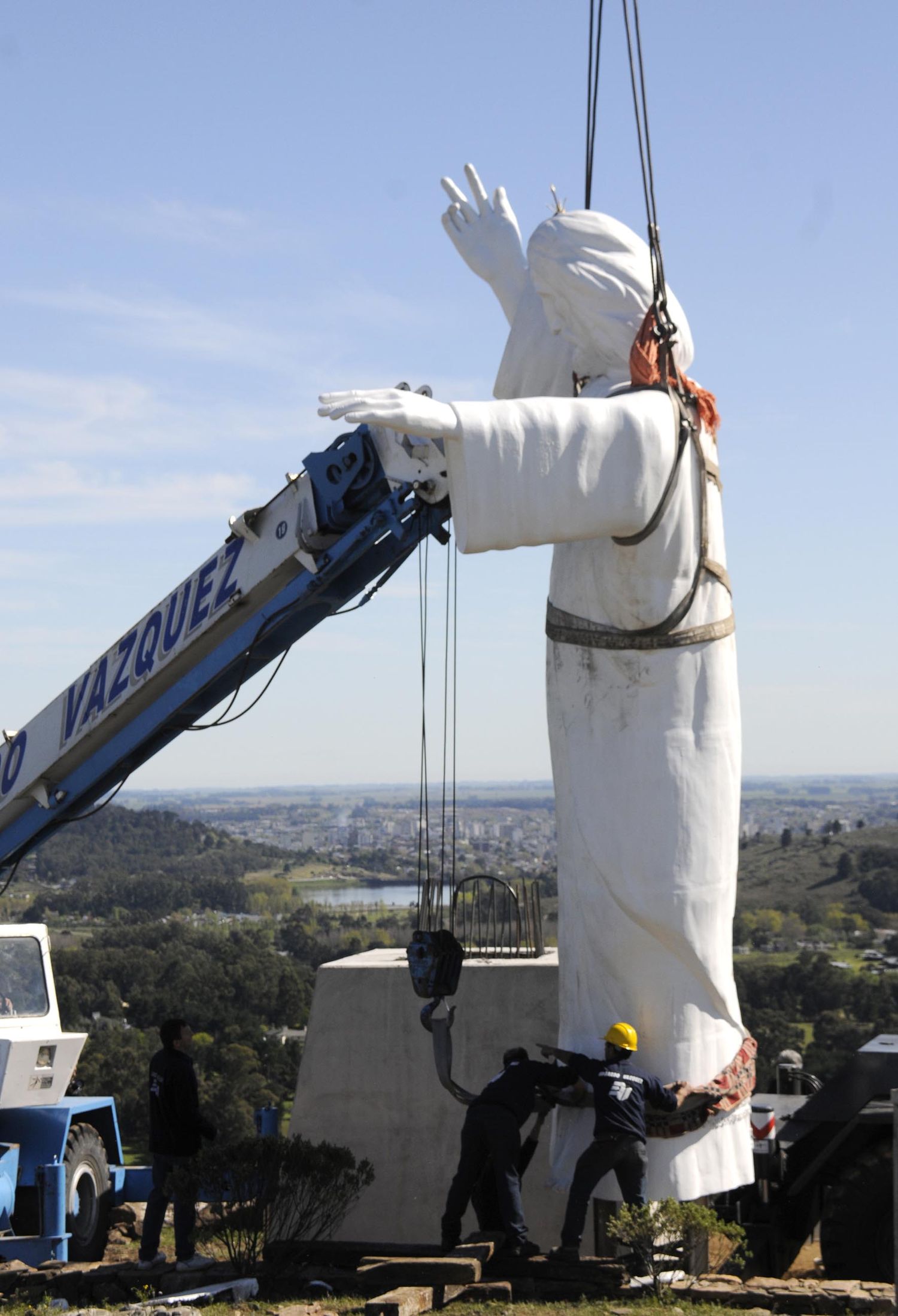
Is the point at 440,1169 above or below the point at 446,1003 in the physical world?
below

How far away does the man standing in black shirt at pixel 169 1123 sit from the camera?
303 inches

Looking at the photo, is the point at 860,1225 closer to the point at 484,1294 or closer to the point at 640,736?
the point at 484,1294

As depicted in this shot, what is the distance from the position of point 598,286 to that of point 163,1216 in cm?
474

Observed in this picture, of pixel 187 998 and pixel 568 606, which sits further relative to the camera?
pixel 187 998

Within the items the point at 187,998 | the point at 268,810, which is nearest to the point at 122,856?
the point at 187,998

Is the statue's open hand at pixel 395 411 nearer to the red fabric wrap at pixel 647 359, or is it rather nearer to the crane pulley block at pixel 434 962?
the red fabric wrap at pixel 647 359

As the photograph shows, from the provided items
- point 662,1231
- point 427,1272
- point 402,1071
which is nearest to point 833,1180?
point 662,1231

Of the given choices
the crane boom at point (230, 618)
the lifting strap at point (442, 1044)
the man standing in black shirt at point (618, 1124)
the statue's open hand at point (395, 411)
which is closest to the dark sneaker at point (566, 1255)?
the man standing in black shirt at point (618, 1124)

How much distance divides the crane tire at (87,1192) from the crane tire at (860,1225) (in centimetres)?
460

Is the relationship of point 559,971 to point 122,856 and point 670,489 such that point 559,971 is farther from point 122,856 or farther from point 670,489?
point 122,856

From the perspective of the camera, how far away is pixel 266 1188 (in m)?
7.28

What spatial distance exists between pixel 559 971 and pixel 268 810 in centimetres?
18455

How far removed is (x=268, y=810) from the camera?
18975 cm

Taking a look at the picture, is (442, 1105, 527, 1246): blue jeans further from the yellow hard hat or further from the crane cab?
the crane cab
